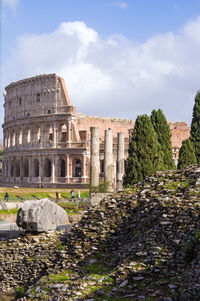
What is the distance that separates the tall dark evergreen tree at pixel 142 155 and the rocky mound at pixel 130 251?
11117mm

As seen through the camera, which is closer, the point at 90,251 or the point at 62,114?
the point at 90,251

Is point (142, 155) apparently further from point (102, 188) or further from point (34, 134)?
point (34, 134)

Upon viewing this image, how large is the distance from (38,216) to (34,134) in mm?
40309

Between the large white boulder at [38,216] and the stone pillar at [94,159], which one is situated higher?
the stone pillar at [94,159]

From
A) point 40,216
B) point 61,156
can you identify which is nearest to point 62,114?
point 61,156

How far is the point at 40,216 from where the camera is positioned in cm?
1659

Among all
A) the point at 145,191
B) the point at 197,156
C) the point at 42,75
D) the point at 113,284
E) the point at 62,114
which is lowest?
the point at 113,284

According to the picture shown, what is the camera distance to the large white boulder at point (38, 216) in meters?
16.3

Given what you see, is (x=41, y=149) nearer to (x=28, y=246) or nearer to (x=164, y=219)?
(x=28, y=246)

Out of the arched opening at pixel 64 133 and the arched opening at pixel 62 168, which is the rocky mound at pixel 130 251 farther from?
the arched opening at pixel 64 133

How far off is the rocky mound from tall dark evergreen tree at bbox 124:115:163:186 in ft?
36.5

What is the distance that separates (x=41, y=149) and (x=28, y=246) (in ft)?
130

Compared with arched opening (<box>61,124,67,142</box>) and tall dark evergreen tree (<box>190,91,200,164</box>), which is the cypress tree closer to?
tall dark evergreen tree (<box>190,91,200,164</box>)

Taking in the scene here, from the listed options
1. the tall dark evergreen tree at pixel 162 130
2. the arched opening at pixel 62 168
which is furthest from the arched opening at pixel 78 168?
the tall dark evergreen tree at pixel 162 130
